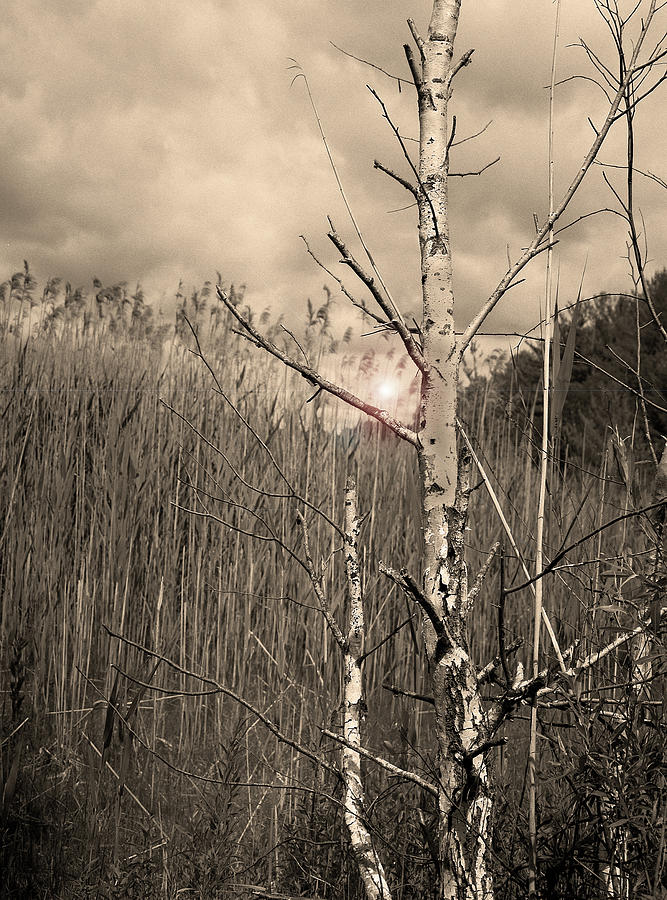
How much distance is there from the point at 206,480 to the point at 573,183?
2.60 metres

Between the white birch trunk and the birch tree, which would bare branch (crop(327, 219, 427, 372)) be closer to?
the birch tree

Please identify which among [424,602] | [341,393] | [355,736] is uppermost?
[341,393]

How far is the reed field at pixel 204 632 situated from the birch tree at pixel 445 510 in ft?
0.67

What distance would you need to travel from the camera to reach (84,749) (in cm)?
254

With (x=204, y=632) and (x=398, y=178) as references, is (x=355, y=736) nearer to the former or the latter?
(x=398, y=178)

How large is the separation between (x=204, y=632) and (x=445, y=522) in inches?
88.6

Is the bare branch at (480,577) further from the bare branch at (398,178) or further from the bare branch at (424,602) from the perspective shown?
the bare branch at (398,178)

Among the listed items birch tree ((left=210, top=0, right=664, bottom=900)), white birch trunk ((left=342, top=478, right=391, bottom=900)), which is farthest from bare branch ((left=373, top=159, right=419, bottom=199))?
white birch trunk ((left=342, top=478, right=391, bottom=900))

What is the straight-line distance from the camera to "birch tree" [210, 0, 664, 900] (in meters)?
0.83

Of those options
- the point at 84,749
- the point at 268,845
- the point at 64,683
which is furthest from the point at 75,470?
the point at 268,845

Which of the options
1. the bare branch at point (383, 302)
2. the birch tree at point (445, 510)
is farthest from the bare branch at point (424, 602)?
the bare branch at point (383, 302)

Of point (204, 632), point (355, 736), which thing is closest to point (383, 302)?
point (355, 736)

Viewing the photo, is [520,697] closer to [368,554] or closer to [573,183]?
[573,183]

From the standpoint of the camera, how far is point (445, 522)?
Result: 0.87 m
